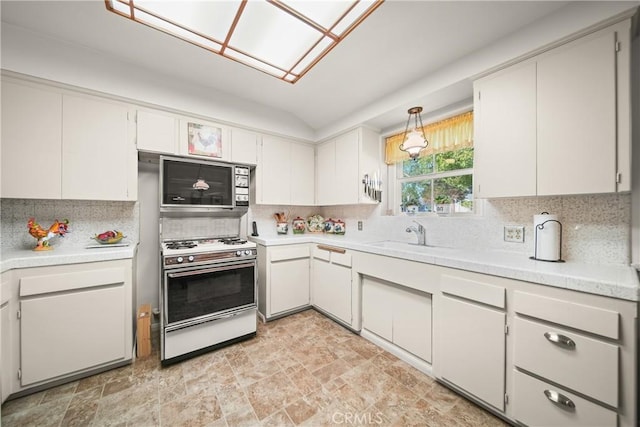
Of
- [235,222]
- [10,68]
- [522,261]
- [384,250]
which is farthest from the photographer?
[235,222]

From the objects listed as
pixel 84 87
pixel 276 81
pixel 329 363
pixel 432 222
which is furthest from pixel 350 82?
pixel 329 363

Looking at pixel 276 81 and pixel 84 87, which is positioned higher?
pixel 276 81

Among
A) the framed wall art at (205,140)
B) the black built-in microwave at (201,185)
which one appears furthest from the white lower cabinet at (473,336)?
the framed wall art at (205,140)

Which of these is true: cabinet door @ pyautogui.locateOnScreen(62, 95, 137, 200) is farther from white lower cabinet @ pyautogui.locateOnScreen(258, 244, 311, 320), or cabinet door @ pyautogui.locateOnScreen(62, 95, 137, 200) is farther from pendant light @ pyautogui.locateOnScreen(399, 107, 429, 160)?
pendant light @ pyautogui.locateOnScreen(399, 107, 429, 160)

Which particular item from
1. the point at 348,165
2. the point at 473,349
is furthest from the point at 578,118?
the point at 348,165

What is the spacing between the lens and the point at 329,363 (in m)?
1.94

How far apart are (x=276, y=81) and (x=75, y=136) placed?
1.85 metres

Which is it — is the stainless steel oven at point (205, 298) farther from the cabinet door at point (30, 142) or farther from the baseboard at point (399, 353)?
the baseboard at point (399, 353)

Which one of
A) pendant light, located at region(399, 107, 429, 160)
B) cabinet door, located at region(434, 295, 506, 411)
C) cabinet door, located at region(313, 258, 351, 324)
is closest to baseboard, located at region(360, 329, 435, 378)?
cabinet door, located at region(434, 295, 506, 411)

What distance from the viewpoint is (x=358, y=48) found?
192 centimetres

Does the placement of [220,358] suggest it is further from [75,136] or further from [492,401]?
[75,136]

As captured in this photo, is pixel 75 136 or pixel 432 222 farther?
pixel 432 222

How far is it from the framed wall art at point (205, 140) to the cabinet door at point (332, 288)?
1.76 m

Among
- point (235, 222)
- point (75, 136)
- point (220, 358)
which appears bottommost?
point (220, 358)
